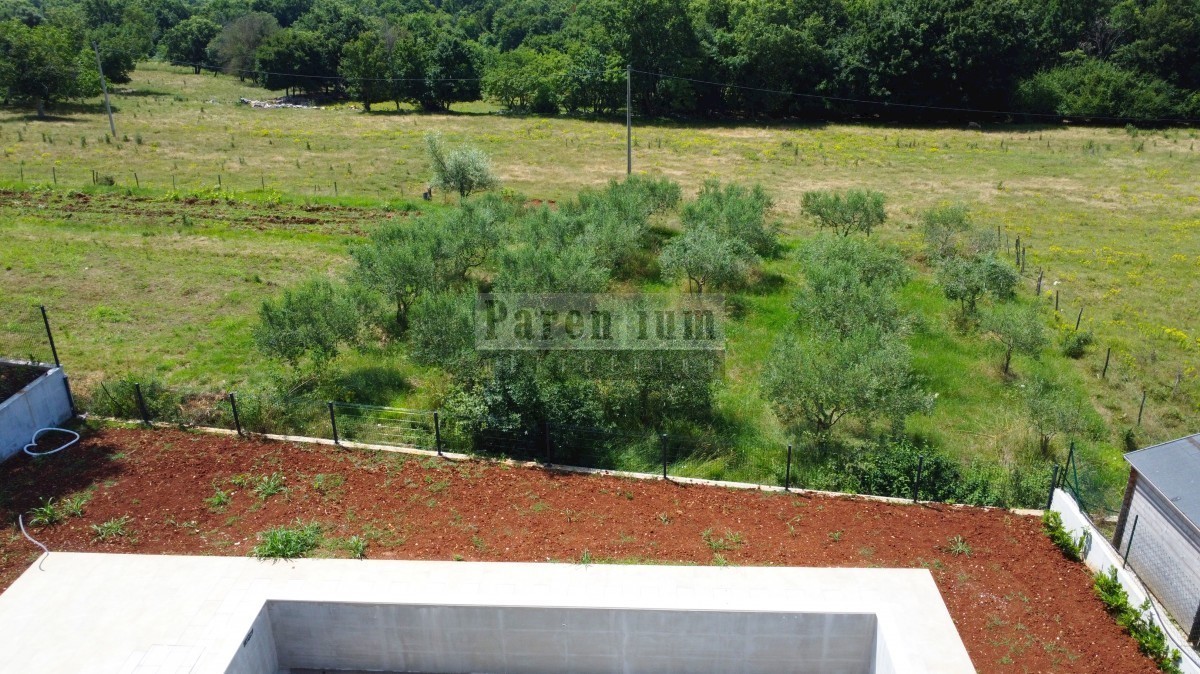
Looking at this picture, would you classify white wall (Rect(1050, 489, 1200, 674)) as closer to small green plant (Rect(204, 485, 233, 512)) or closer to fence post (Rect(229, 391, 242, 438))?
small green plant (Rect(204, 485, 233, 512))

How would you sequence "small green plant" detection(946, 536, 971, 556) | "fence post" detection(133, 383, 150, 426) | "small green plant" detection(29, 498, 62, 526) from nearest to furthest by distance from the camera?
1. "small green plant" detection(946, 536, 971, 556)
2. "small green plant" detection(29, 498, 62, 526)
3. "fence post" detection(133, 383, 150, 426)

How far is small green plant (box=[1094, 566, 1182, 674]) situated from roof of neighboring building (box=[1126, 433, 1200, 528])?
140cm

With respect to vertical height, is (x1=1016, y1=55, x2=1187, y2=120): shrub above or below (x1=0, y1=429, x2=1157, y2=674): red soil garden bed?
above

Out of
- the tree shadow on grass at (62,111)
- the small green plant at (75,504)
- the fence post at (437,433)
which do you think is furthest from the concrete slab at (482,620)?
the tree shadow on grass at (62,111)

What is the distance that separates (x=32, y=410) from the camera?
14.9 metres

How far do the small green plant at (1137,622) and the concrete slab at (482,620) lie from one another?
2.47 metres

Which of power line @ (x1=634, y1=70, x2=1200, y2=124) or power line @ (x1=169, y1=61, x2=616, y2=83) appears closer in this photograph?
power line @ (x1=634, y1=70, x2=1200, y2=124)

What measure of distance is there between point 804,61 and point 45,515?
55913 mm

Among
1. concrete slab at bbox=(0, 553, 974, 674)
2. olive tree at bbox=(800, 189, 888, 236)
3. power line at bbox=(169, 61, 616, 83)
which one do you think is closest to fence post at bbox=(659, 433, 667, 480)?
concrete slab at bbox=(0, 553, 974, 674)

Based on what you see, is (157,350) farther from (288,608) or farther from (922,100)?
(922,100)

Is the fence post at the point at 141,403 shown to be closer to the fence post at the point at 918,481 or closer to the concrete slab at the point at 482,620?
the concrete slab at the point at 482,620

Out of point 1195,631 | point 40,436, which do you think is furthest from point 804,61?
point 40,436

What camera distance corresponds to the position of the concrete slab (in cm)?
1005

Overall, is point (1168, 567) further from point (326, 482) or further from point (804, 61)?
point (804, 61)
